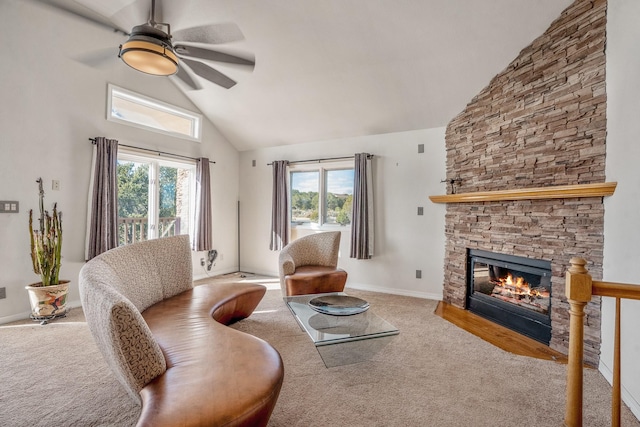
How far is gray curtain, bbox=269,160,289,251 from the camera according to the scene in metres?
5.51

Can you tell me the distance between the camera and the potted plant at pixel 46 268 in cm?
328

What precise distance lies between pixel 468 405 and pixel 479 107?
325cm

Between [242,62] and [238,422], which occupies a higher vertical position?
[242,62]

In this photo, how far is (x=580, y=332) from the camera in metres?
1.33

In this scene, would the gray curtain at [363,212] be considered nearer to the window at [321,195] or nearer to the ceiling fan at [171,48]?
the window at [321,195]

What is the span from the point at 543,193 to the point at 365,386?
7.41 ft

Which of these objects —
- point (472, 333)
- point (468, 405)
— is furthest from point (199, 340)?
point (472, 333)

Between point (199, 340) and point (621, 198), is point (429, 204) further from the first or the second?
point (199, 340)

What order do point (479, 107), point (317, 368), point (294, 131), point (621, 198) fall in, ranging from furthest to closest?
point (294, 131)
point (479, 107)
point (317, 368)
point (621, 198)

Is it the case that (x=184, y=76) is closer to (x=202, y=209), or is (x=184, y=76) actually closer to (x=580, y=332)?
(x=202, y=209)

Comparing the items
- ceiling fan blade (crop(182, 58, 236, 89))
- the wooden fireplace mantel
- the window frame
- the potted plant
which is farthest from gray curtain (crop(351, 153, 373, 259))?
the potted plant

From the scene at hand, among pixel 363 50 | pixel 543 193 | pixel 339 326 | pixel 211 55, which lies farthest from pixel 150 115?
pixel 543 193

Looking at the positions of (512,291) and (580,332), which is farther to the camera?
(512,291)

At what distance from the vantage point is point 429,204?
4453 millimetres
